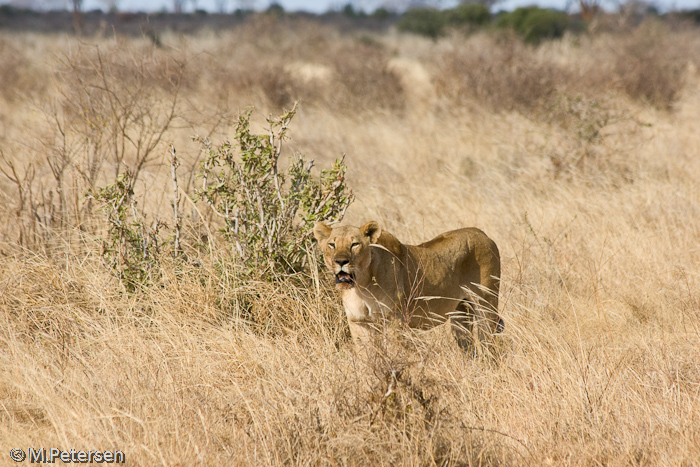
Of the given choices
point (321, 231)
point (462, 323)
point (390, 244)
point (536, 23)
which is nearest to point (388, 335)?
point (390, 244)

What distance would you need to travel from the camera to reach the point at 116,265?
17.5 feet

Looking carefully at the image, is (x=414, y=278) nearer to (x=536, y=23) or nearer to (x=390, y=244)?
(x=390, y=244)

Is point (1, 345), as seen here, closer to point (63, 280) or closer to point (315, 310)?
point (63, 280)

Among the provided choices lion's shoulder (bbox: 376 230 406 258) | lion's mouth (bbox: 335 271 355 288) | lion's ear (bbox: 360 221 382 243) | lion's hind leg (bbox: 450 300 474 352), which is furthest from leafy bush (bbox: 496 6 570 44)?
lion's mouth (bbox: 335 271 355 288)

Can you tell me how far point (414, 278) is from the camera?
4500 mm

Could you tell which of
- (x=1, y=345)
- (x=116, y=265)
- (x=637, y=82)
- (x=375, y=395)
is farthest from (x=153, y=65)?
(x=637, y=82)

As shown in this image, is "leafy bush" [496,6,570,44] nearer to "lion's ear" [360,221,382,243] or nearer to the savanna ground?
the savanna ground

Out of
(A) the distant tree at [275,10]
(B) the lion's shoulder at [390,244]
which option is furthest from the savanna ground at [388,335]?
(A) the distant tree at [275,10]

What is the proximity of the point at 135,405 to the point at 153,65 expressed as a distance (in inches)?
185

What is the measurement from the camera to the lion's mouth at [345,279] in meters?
4.04

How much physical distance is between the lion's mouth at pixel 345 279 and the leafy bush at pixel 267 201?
101cm

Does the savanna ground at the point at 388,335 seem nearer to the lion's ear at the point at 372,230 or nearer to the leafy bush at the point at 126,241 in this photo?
the leafy bush at the point at 126,241

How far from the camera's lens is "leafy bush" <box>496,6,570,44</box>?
28.9m

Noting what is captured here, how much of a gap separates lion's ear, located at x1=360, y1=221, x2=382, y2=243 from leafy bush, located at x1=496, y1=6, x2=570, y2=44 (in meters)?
26.0
